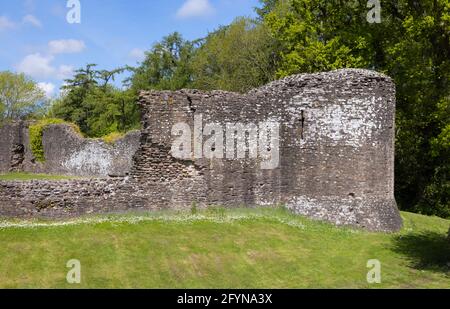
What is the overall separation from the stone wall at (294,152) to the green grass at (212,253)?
2.41ft

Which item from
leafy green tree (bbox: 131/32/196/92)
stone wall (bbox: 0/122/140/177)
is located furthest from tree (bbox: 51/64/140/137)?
stone wall (bbox: 0/122/140/177)

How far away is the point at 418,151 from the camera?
2736 centimetres

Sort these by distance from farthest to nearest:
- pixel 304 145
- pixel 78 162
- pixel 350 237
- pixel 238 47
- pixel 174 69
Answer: pixel 174 69 → pixel 238 47 → pixel 78 162 → pixel 304 145 → pixel 350 237

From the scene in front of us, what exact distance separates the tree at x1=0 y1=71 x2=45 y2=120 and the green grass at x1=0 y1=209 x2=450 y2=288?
173 ft

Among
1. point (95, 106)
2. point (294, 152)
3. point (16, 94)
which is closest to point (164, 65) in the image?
point (95, 106)

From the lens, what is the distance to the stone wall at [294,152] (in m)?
15.8

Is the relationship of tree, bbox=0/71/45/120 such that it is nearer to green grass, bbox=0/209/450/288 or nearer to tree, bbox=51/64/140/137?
tree, bbox=51/64/140/137

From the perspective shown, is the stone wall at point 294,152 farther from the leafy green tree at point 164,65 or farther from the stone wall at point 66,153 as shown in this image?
the leafy green tree at point 164,65

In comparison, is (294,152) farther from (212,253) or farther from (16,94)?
(16,94)

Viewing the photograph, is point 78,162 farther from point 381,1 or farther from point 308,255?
point 308,255

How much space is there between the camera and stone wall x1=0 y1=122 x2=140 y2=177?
1192 inches

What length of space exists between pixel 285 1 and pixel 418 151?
17574 mm

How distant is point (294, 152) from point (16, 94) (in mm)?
53481
